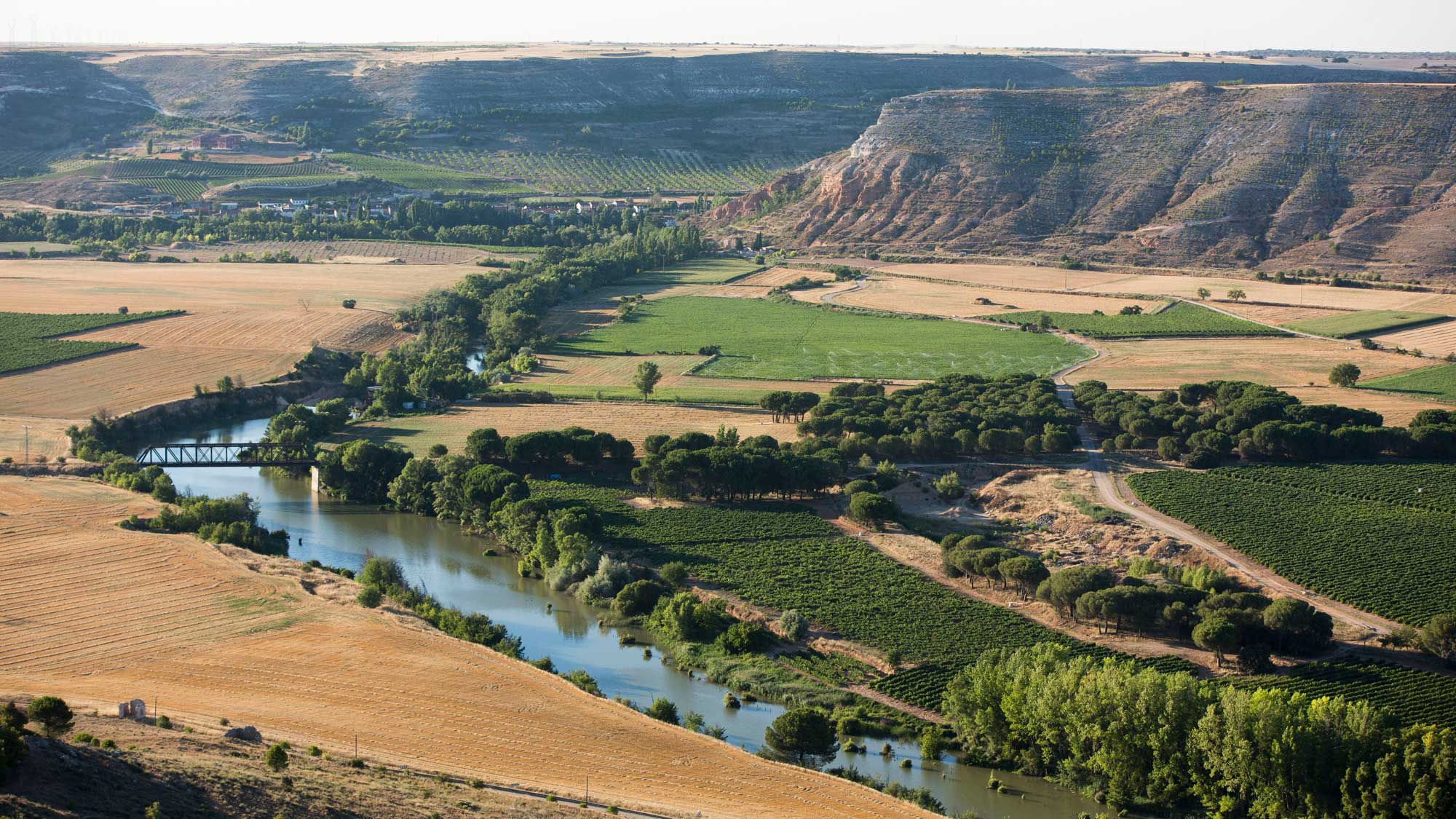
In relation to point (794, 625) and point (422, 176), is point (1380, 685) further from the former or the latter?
point (422, 176)

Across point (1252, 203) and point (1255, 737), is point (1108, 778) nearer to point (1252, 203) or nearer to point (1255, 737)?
point (1255, 737)

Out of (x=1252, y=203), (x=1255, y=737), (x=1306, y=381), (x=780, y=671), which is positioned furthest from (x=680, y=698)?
(x=1252, y=203)

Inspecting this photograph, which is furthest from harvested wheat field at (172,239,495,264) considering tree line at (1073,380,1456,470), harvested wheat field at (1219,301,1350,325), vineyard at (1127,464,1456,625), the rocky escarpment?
vineyard at (1127,464,1456,625)

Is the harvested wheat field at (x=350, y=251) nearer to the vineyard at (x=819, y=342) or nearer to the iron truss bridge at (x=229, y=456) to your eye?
the vineyard at (x=819, y=342)

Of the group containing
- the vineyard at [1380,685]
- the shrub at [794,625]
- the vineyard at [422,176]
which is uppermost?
the vineyard at [422,176]

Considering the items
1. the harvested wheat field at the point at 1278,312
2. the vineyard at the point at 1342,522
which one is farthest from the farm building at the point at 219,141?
the vineyard at the point at 1342,522

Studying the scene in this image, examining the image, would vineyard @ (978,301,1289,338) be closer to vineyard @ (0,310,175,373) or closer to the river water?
the river water

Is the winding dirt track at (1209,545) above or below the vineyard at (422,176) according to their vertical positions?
below
